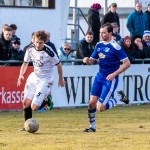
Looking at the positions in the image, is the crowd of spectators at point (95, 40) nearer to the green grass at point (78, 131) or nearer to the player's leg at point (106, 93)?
the green grass at point (78, 131)

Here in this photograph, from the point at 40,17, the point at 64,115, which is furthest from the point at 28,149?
the point at 40,17

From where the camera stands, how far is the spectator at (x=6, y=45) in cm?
2044

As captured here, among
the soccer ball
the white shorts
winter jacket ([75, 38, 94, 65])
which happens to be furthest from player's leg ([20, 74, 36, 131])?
winter jacket ([75, 38, 94, 65])

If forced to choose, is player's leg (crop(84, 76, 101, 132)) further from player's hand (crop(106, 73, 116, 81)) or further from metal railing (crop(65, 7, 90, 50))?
metal railing (crop(65, 7, 90, 50))

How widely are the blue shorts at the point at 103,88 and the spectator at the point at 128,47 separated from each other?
21.8 ft

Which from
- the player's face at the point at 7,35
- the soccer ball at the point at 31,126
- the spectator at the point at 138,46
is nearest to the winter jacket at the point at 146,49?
the spectator at the point at 138,46

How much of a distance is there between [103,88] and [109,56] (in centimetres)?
66

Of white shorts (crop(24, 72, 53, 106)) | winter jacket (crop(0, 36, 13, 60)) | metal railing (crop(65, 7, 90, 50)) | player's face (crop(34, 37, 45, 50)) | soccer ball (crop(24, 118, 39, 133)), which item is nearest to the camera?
soccer ball (crop(24, 118, 39, 133))

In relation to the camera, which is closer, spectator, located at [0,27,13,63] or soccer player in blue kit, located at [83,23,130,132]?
soccer player in blue kit, located at [83,23,130,132]

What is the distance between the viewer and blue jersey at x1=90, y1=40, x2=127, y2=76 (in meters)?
16.0

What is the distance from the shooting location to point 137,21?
24922mm

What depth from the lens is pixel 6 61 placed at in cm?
2050

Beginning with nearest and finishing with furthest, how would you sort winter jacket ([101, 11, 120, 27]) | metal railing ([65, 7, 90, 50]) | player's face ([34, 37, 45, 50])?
player's face ([34, 37, 45, 50]), winter jacket ([101, 11, 120, 27]), metal railing ([65, 7, 90, 50])

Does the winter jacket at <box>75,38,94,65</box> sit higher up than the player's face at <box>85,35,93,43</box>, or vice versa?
the player's face at <box>85,35,93,43</box>
